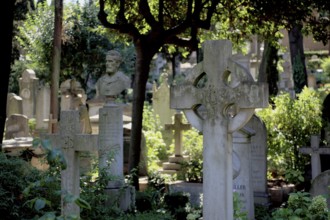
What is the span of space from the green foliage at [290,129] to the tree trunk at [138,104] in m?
3.71

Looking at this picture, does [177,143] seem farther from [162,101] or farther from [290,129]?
[162,101]

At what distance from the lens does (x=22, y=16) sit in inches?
926

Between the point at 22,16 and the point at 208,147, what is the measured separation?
20.0 m

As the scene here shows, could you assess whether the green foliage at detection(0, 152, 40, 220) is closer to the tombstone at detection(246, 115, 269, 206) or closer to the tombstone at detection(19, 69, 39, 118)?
the tombstone at detection(246, 115, 269, 206)

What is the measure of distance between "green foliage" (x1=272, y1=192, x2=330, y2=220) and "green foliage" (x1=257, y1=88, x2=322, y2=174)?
25.5 feet

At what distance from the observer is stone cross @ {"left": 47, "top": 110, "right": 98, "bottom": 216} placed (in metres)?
4.94

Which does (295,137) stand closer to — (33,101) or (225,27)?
(225,27)

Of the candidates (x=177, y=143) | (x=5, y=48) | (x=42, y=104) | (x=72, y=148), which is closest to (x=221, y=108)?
(x=72, y=148)

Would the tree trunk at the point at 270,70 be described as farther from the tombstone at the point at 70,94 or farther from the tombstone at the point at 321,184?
the tombstone at the point at 321,184

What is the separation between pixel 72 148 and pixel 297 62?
1329cm

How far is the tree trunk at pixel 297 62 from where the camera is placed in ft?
55.9

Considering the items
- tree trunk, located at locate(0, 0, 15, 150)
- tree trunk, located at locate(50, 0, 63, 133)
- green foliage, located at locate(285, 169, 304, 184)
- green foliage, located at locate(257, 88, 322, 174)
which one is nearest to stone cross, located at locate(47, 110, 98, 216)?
tree trunk, located at locate(0, 0, 15, 150)

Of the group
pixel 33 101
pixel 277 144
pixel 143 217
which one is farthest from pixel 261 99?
pixel 33 101

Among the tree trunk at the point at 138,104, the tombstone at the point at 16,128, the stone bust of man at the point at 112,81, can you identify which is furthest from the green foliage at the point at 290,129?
the tombstone at the point at 16,128
